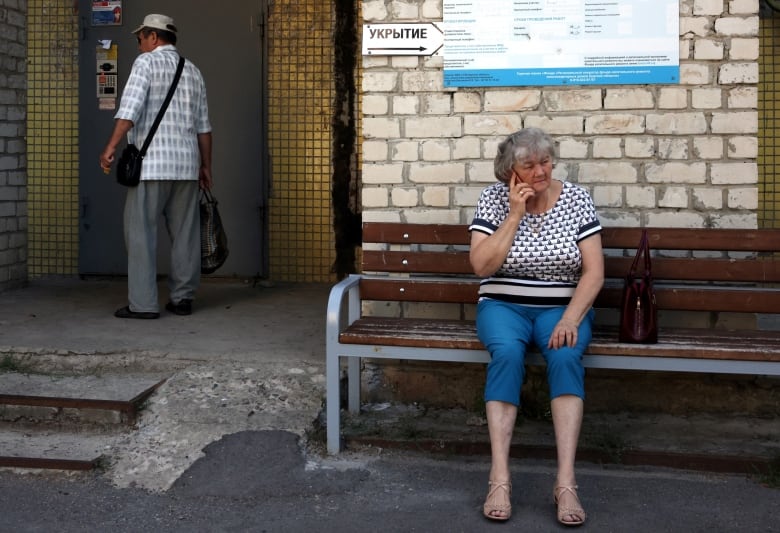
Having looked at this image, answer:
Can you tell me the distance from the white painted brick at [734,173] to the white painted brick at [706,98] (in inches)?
11.2

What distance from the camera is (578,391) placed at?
13.2ft

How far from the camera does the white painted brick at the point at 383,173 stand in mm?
5250

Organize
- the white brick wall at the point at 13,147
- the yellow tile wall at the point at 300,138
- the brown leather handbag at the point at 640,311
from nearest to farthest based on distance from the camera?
the brown leather handbag at the point at 640,311
the white brick wall at the point at 13,147
the yellow tile wall at the point at 300,138

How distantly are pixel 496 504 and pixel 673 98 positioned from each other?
2229mm

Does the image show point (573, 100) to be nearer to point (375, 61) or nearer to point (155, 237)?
point (375, 61)

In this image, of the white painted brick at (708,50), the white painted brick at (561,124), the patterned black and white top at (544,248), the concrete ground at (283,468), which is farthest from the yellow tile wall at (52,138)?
the white painted brick at (708,50)

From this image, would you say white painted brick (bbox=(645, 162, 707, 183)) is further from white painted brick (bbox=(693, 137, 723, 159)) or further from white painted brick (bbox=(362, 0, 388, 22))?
white painted brick (bbox=(362, 0, 388, 22))

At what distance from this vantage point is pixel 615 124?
5.04 meters

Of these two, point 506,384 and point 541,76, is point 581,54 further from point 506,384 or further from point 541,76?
point 506,384

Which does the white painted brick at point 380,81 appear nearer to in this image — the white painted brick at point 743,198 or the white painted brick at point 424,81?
the white painted brick at point 424,81

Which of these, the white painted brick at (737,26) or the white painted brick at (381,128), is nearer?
the white painted brick at (737,26)

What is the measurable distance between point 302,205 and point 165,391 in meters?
3.24

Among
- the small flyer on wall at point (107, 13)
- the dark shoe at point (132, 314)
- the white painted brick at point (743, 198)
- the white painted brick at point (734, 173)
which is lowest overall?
the dark shoe at point (132, 314)

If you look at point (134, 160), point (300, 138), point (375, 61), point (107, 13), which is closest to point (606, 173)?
point (375, 61)
